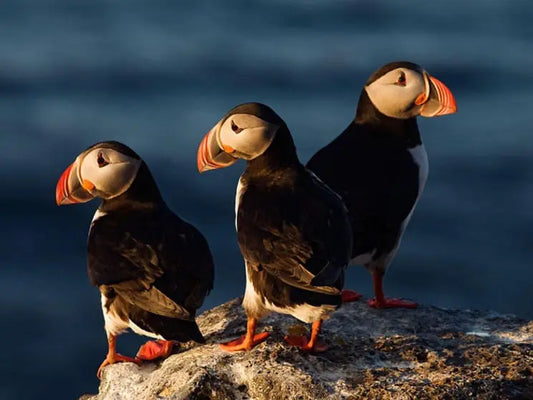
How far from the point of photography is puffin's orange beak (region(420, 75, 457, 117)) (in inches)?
307

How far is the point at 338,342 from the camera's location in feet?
21.0

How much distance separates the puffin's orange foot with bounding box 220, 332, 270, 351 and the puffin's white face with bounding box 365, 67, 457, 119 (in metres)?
2.13

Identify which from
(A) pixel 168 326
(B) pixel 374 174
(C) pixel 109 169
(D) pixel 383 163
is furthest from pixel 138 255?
(D) pixel 383 163

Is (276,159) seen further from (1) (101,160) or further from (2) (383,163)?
(2) (383,163)

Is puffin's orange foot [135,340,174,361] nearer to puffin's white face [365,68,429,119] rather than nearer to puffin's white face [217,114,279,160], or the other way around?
puffin's white face [217,114,279,160]

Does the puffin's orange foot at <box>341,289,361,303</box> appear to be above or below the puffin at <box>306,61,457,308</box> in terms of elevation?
below

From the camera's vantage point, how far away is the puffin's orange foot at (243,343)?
620 cm

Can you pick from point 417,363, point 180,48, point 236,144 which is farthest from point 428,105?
point 180,48

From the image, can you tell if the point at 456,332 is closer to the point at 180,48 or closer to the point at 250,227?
the point at 250,227

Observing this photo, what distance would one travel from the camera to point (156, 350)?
6664 mm

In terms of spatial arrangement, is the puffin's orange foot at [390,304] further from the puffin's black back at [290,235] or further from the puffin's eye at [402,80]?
the puffin's eye at [402,80]

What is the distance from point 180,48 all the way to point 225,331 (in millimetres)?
10265

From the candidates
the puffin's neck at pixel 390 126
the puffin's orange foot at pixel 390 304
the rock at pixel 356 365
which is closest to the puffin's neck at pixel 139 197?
the rock at pixel 356 365

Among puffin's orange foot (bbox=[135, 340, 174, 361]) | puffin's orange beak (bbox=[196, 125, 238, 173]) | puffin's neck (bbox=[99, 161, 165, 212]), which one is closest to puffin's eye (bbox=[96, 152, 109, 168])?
puffin's neck (bbox=[99, 161, 165, 212])
